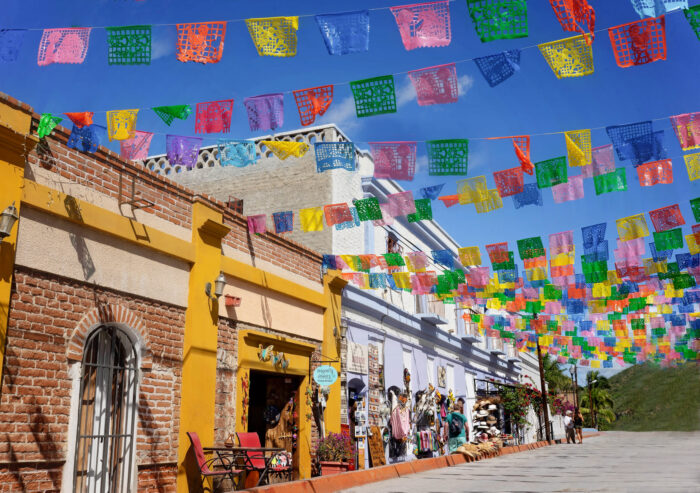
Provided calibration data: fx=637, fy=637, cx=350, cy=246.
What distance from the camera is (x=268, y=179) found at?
1806 centimetres

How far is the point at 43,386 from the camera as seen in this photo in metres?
7.78

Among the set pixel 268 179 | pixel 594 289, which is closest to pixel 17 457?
pixel 268 179

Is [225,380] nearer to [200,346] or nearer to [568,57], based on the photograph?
[200,346]

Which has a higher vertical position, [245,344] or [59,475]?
[245,344]

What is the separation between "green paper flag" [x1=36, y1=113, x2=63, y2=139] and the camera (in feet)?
26.3

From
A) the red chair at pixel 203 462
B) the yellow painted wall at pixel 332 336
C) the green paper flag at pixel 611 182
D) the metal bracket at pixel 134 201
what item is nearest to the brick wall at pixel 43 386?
the red chair at pixel 203 462

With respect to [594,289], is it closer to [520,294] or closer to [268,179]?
[520,294]

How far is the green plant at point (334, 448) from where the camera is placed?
13570 millimetres

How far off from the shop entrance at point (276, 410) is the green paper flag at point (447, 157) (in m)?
5.86

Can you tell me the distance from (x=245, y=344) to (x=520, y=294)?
9.60 m

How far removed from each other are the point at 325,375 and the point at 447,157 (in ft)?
20.5

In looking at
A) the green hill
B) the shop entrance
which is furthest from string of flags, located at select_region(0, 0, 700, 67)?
the green hill

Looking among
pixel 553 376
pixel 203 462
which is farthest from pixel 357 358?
pixel 553 376

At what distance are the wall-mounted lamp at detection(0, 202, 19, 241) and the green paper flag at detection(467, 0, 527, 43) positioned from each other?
5.62 m
